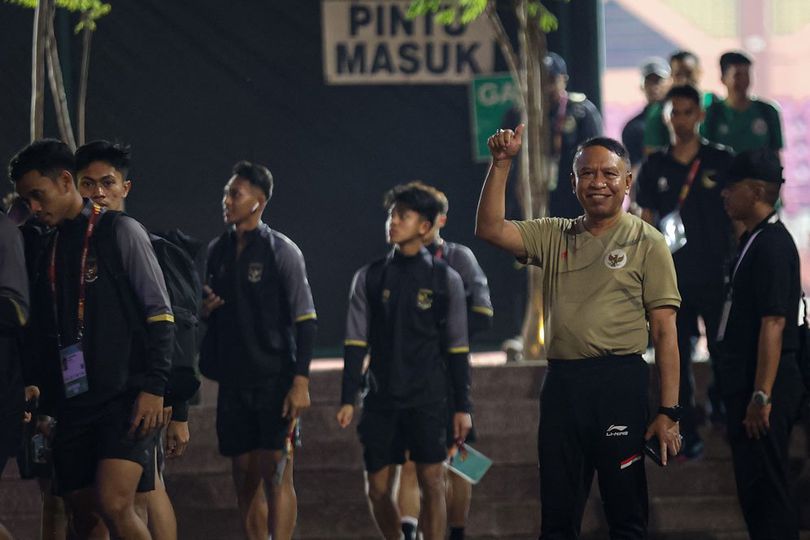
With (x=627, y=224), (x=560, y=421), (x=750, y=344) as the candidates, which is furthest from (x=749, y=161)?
(x=560, y=421)

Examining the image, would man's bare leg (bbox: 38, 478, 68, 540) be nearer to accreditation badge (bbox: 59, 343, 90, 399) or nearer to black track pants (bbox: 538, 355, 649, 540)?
accreditation badge (bbox: 59, 343, 90, 399)

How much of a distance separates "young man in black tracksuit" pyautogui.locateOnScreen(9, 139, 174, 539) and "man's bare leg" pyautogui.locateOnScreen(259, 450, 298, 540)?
1.86 meters

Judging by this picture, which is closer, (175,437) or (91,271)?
(91,271)

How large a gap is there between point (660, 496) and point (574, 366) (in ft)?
12.1

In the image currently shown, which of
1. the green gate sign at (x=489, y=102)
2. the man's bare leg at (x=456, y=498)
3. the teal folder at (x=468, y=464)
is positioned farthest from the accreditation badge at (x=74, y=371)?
the green gate sign at (x=489, y=102)

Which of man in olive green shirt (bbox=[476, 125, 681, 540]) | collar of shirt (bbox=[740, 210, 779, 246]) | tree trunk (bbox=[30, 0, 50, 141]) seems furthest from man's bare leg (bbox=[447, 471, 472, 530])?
tree trunk (bbox=[30, 0, 50, 141])

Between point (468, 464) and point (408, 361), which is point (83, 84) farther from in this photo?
point (468, 464)

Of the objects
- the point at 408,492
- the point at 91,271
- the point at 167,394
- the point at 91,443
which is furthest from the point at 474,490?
the point at 91,271

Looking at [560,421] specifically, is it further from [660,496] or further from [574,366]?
[660,496]

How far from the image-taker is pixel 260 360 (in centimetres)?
870

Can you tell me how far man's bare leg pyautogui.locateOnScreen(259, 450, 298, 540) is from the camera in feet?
27.8

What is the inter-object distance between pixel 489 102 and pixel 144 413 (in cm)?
724

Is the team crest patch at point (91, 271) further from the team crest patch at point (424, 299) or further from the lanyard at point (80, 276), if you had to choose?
the team crest patch at point (424, 299)

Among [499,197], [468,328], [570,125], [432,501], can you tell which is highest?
[570,125]
